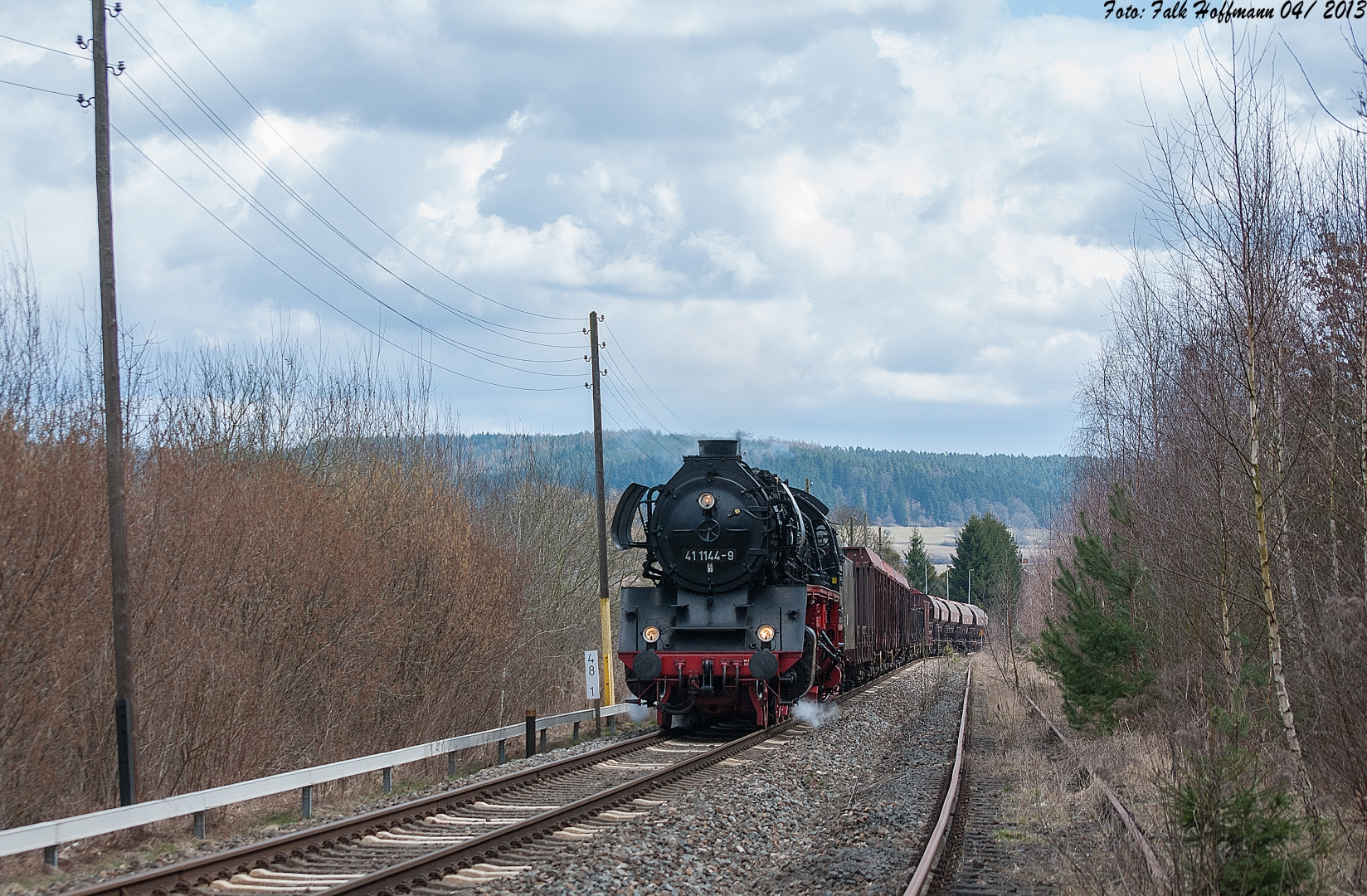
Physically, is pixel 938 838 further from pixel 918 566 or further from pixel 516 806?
pixel 918 566

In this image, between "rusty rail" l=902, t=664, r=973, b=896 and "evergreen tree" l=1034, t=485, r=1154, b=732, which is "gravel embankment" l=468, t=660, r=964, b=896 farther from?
"evergreen tree" l=1034, t=485, r=1154, b=732

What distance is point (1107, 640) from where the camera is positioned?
15477 mm

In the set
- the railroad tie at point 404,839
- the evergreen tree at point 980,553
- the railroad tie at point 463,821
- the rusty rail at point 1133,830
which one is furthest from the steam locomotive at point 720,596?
the evergreen tree at point 980,553

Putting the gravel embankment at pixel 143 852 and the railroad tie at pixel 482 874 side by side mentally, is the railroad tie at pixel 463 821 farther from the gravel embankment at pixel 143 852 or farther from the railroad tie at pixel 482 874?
the railroad tie at pixel 482 874

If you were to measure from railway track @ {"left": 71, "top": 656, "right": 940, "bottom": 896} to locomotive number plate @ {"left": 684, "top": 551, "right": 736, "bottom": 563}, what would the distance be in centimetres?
327

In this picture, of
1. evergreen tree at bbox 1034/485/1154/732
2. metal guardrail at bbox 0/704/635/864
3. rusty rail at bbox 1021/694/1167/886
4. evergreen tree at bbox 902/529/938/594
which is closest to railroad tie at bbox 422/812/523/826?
metal guardrail at bbox 0/704/635/864

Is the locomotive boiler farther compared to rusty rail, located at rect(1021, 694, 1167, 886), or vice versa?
the locomotive boiler

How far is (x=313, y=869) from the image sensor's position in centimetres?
834

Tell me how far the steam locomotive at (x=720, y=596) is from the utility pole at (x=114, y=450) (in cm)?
703

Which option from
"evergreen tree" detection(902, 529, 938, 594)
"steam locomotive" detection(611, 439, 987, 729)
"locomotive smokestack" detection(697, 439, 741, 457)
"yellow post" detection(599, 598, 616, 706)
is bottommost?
"evergreen tree" detection(902, 529, 938, 594)

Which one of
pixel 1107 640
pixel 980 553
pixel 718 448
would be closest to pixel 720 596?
pixel 718 448

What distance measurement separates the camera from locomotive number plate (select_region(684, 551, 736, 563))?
16250 mm

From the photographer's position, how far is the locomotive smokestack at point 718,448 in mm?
17344

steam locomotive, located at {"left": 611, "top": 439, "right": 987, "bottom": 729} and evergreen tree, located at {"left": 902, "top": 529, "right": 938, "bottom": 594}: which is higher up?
steam locomotive, located at {"left": 611, "top": 439, "right": 987, "bottom": 729}
